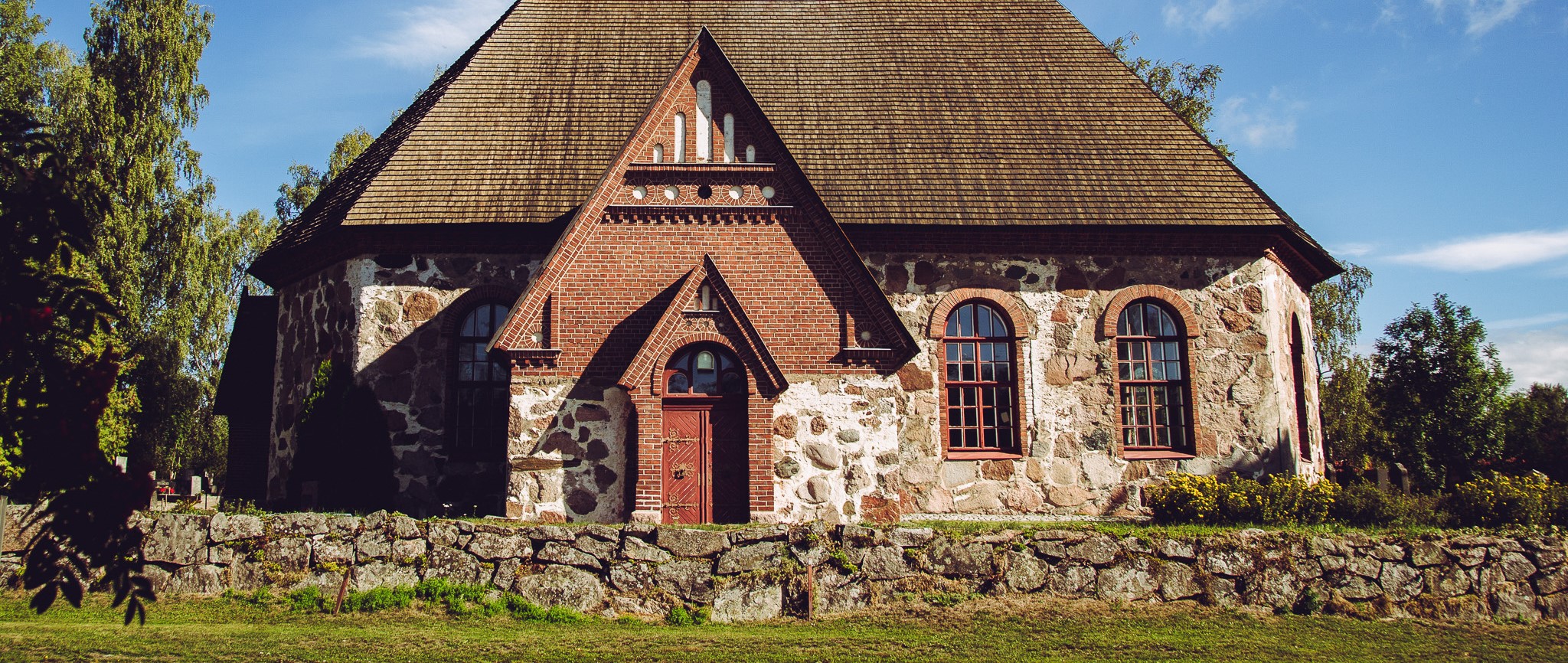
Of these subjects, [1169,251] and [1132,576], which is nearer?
[1132,576]

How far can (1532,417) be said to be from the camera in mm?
35094

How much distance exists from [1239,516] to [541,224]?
11.6 meters

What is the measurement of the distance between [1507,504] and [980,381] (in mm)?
7415

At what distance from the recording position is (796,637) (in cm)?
1044

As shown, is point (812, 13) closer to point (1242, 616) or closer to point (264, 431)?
point (264, 431)

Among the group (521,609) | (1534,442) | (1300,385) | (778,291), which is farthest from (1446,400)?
(521,609)

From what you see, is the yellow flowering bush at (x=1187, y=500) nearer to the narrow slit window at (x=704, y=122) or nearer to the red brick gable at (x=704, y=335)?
the red brick gable at (x=704, y=335)

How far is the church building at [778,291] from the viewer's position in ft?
46.7

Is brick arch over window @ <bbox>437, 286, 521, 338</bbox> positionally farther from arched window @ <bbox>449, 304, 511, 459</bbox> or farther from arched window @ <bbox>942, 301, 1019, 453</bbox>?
arched window @ <bbox>942, 301, 1019, 453</bbox>

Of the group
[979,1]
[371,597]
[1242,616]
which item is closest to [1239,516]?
[1242,616]

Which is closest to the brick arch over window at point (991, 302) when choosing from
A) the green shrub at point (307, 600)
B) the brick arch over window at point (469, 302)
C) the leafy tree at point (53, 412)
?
the brick arch over window at point (469, 302)

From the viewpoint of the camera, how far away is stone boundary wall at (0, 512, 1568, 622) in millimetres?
11336

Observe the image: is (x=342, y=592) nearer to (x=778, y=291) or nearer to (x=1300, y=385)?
(x=778, y=291)

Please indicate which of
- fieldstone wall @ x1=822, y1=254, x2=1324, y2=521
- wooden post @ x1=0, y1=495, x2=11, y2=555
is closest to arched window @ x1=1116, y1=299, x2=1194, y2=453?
fieldstone wall @ x1=822, y1=254, x2=1324, y2=521
